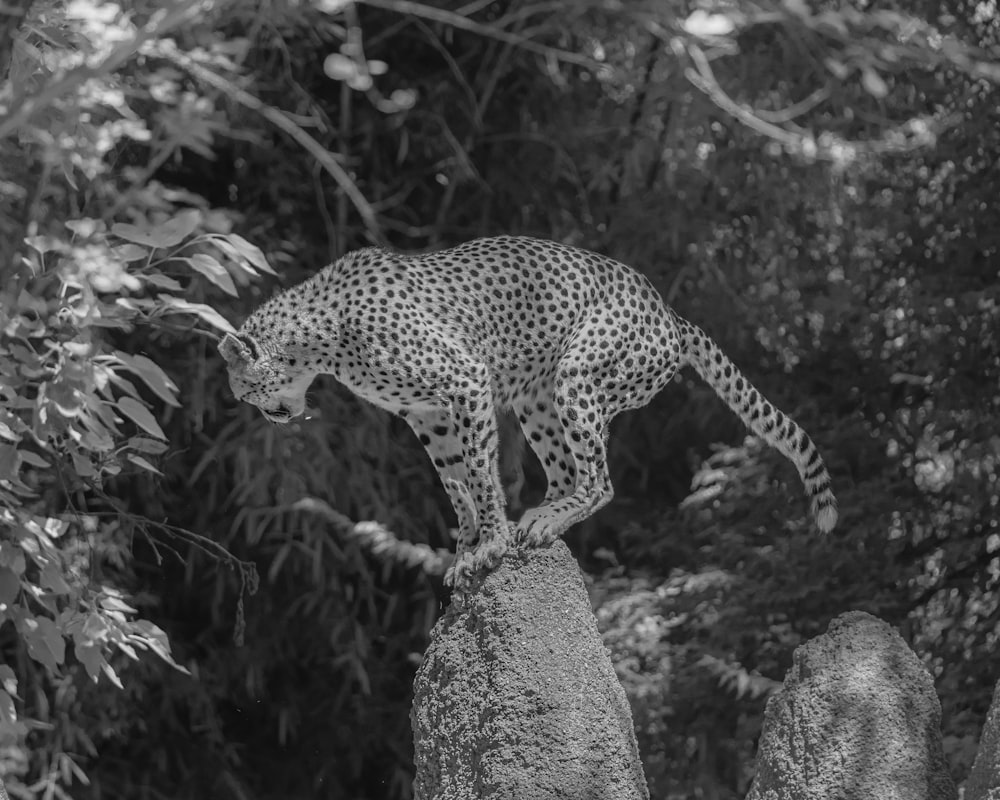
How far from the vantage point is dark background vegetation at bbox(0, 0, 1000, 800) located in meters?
7.05

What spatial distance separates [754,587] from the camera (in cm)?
710

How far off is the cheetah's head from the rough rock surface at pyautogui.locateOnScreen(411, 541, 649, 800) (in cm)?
71

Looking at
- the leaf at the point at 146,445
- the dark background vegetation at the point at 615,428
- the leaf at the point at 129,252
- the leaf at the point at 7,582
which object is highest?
the leaf at the point at 129,252

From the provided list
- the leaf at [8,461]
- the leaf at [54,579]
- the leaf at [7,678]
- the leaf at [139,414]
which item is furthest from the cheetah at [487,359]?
the leaf at [7,678]

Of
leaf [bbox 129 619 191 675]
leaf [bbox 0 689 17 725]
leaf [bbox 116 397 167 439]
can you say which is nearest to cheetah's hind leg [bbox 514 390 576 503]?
leaf [bbox 116 397 167 439]

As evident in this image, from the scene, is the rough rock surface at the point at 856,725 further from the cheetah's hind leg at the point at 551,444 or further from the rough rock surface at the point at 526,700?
the cheetah's hind leg at the point at 551,444

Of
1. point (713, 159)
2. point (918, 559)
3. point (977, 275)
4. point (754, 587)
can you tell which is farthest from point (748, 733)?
point (713, 159)

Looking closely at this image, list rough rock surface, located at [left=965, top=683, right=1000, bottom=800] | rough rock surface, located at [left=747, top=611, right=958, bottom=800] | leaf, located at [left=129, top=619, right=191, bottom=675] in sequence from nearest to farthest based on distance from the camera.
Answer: rough rock surface, located at [left=965, top=683, right=1000, bottom=800], rough rock surface, located at [left=747, top=611, right=958, bottom=800], leaf, located at [left=129, top=619, right=191, bottom=675]

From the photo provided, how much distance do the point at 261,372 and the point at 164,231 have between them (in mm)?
432

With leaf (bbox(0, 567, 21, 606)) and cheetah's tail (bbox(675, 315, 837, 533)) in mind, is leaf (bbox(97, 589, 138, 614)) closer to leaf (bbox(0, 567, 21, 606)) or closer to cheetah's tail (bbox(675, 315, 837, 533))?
leaf (bbox(0, 567, 21, 606))

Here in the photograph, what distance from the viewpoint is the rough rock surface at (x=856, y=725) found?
400 cm

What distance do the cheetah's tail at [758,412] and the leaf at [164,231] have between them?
137cm

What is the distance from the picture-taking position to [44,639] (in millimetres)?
4570

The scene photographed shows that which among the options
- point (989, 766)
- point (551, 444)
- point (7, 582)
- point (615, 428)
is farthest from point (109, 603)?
point (615, 428)
